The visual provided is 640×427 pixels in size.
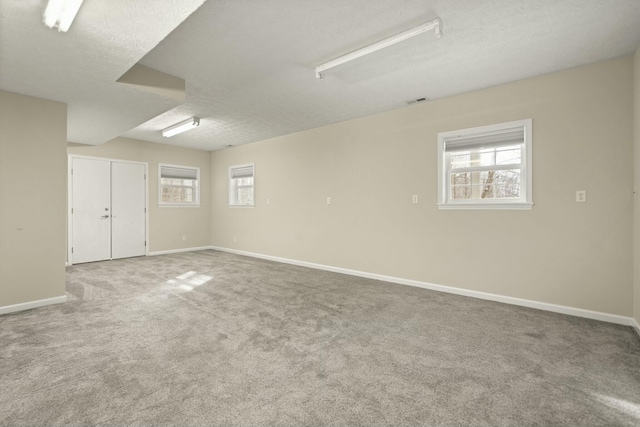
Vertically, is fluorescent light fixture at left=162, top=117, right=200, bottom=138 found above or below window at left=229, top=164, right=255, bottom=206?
above

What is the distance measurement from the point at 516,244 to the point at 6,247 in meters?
5.80

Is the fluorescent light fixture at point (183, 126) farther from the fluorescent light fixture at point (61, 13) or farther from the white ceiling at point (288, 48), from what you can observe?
the fluorescent light fixture at point (61, 13)

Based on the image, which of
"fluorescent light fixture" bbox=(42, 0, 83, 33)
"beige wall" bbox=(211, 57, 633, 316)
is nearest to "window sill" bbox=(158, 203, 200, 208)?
"beige wall" bbox=(211, 57, 633, 316)

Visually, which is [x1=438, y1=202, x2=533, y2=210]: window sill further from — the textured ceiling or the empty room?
the textured ceiling

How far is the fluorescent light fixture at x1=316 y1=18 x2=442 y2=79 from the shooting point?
7.89ft

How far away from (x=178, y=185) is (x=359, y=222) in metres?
4.98

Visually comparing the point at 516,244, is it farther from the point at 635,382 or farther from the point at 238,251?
the point at 238,251

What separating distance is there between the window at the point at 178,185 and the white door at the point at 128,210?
1.37 feet

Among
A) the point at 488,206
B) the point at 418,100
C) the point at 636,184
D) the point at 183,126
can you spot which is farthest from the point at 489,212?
the point at 183,126

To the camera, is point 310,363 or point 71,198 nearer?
point 310,363

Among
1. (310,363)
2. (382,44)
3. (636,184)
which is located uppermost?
(382,44)

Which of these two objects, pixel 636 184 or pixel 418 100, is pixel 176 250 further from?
pixel 636 184

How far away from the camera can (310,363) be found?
220cm

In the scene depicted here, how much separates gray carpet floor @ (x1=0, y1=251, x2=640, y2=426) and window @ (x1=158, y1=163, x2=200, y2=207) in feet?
12.5
